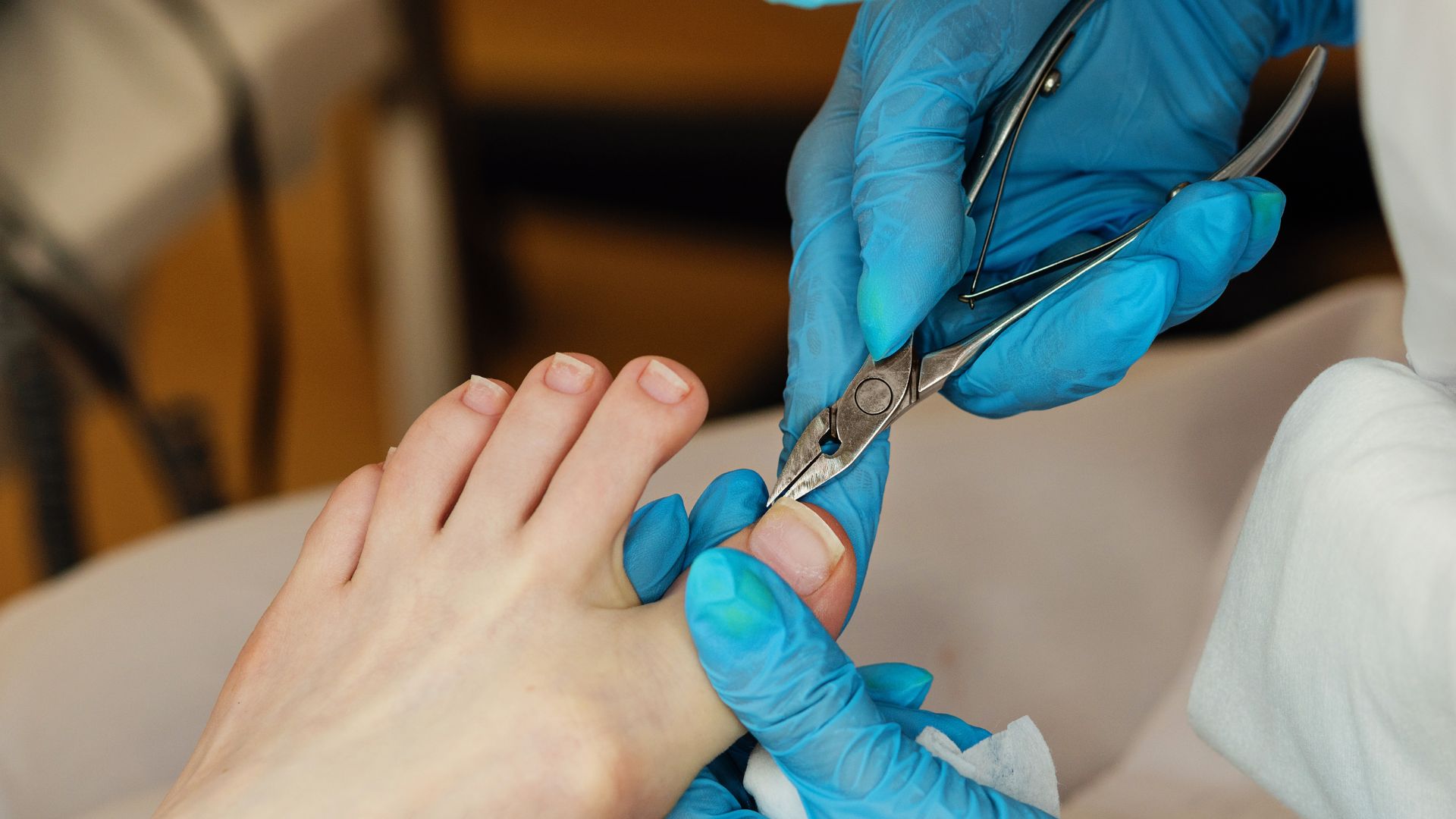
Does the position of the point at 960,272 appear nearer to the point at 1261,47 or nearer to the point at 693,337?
the point at 1261,47

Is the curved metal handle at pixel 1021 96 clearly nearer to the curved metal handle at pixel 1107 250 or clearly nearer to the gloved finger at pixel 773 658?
the curved metal handle at pixel 1107 250

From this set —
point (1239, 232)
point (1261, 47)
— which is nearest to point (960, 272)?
point (1239, 232)

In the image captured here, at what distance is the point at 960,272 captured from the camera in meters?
0.73

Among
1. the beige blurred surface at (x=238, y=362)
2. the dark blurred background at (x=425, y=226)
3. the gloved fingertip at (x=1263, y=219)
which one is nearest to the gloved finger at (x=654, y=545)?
the gloved fingertip at (x=1263, y=219)

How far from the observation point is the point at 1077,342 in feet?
2.20

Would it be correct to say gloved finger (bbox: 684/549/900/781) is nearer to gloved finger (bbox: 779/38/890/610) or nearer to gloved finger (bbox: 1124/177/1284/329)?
gloved finger (bbox: 779/38/890/610)

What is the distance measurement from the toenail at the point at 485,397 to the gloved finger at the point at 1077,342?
32 centimetres

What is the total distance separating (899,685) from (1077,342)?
232 mm

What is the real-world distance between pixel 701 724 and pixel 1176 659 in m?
0.45

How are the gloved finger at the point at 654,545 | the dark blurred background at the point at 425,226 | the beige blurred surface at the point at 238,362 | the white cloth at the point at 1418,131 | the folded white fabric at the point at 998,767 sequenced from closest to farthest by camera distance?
the white cloth at the point at 1418,131 → the folded white fabric at the point at 998,767 → the gloved finger at the point at 654,545 → the dark blurred background at the point at 425,226 → the beige blurred surface at the point at 238,362

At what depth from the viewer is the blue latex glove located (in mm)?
578

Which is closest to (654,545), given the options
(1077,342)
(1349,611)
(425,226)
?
(1077,342)

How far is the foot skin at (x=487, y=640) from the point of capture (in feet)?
2.06

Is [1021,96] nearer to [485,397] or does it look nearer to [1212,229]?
[1212,229]
